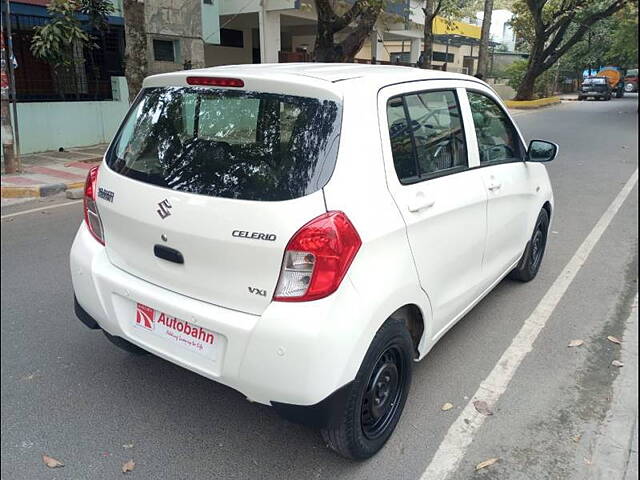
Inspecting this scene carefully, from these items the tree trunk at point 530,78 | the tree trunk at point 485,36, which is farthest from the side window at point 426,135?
the tree trunk at point 530,78

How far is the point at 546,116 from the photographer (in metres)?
→ 22.5

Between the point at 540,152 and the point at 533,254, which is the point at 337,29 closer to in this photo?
the point at 533,254

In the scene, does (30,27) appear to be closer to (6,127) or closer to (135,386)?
(6,127)

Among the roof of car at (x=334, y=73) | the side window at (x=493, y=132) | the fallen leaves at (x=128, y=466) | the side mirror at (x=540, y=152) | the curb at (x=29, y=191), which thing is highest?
the roof of car at (x=334, y=73)

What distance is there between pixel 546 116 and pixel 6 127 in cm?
2017

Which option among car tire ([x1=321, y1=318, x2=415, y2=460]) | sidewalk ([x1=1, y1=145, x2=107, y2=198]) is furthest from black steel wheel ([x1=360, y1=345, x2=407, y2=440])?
sidewalk ([x1=1, y1=145, x2=107, y2=198])

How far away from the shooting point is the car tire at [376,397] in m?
2.29

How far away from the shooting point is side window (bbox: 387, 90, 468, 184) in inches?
101

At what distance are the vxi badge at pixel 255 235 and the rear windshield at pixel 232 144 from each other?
149mm

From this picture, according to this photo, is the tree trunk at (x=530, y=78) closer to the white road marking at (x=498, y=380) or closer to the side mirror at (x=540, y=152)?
the white road marking at (x=498, y=380)

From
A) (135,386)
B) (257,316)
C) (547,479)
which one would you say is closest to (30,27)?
(135,386)

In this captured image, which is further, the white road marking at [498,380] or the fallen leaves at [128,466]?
the white road marking at [498,380]

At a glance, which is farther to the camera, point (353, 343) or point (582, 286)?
point (582, 286)

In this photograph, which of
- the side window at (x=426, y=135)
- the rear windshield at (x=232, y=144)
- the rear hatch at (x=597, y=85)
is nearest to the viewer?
the rear windshield at (x=232, y=144)
